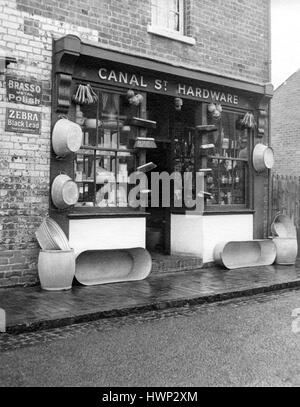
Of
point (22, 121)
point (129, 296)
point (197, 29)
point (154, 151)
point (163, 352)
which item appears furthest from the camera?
point (154, 151)

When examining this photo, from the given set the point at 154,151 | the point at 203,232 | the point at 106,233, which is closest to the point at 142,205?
the point at 106,233

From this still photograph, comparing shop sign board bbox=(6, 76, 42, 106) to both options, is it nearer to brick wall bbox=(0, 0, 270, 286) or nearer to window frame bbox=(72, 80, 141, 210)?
brick wall bbox=(0, 0, 270, 286)

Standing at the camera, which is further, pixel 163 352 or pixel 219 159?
pixel 219 159

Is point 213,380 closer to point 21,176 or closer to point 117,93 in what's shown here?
point 21,176

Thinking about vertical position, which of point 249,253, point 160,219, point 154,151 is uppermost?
point 154,151

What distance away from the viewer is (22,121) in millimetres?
7340

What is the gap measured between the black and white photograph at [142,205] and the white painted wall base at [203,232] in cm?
3

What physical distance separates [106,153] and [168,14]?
3113mm

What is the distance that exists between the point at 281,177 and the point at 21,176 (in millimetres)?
6265

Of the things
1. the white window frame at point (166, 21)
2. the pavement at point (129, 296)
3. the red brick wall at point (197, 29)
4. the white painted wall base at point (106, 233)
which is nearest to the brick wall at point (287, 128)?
the red brick wall at point (197, 29)

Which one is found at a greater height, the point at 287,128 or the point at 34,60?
the point at 287,128

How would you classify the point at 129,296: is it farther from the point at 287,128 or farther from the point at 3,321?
the point at 287,128

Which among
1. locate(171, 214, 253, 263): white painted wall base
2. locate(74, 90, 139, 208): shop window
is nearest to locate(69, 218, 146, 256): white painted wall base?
locate(74, 90, 139, 208): shop window

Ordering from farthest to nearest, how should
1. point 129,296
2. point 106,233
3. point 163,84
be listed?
point 163,84 → point 106,233 → point 129,296
